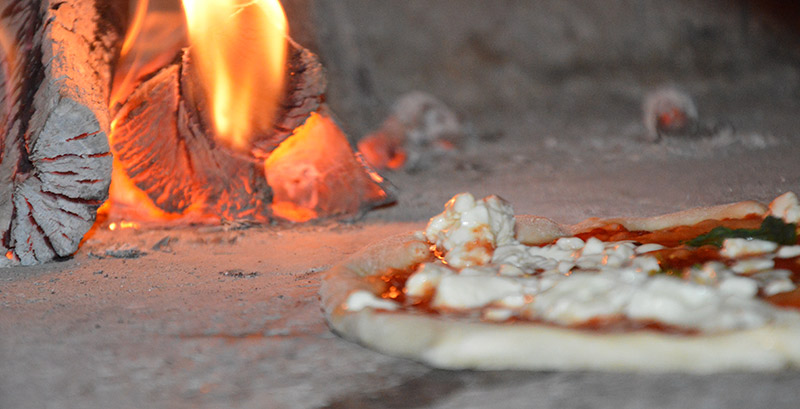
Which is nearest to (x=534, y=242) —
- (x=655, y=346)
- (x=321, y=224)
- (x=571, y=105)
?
(x=655, y=346)

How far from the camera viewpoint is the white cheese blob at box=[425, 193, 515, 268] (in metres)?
1.77

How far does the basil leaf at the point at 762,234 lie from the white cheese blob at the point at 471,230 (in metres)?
0.46

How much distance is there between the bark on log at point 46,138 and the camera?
2.14 m

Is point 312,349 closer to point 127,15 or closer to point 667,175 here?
point 127,15

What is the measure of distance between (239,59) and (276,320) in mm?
1310

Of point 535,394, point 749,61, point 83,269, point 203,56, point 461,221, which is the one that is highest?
point 749,61

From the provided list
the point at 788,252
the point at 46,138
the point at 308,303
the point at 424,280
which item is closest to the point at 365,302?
the point at 424,280

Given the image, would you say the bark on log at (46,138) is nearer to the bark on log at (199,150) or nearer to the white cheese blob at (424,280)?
the bark on log at (199,150)

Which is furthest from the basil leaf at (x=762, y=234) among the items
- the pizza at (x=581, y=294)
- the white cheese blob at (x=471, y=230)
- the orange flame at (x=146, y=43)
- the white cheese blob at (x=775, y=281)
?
the orange flame at (x=146, y=43)

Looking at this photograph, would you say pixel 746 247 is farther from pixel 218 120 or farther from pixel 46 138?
pixel 46 138

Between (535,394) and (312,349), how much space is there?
49 cm

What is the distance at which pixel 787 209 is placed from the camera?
170 centimetres

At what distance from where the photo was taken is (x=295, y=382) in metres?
1.31

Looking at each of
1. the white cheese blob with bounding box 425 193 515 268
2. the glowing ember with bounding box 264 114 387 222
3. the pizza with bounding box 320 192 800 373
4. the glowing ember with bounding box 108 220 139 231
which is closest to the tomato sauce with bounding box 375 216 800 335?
the pizza with bounding box 320 192 800 373
